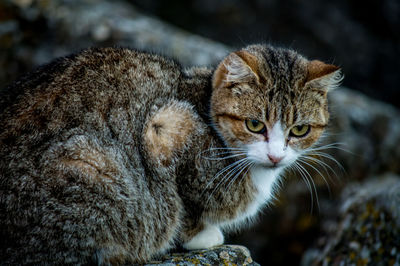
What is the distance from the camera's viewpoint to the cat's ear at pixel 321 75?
145 inches

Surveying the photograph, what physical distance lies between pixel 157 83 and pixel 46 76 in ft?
3.26

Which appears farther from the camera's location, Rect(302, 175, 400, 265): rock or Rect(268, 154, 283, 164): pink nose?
Rect(302, 175, 400, 265): rock

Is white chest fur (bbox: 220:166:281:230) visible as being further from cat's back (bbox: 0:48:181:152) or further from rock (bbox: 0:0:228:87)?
rock (bbox: 0:0:228:87)

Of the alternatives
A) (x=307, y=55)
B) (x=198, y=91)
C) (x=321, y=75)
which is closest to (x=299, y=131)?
(x=321, y=75)

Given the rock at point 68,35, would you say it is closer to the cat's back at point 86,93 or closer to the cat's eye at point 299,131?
the cat's back at point 86,93

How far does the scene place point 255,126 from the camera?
3.65m

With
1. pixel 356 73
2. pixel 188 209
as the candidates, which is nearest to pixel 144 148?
pixel 188 209

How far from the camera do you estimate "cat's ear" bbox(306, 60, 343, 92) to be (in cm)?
369

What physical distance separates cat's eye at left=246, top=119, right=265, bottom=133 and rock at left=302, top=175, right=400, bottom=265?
170 centimetres

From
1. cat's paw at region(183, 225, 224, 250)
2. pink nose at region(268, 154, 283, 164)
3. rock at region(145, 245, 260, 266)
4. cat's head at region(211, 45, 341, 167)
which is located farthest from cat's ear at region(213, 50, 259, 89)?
rock at region(145, 245, 260, 266)

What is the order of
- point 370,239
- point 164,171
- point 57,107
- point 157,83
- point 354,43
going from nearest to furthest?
point 57,107 < point 164,171 < point 157,83 < point 370,239 < point 354,43

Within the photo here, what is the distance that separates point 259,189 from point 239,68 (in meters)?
1.23

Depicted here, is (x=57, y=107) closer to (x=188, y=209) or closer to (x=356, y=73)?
(x=188, y=209)

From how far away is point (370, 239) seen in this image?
4.11 m
